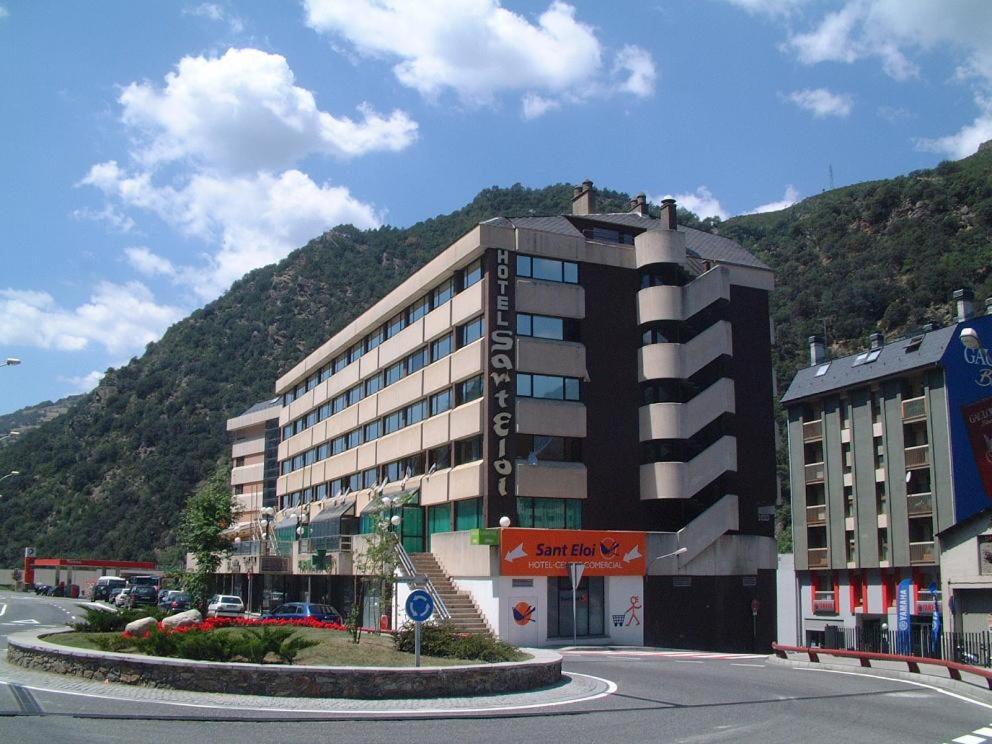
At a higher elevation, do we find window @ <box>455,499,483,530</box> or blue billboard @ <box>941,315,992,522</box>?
blue billboard @ <box>941,315,992,522</box>

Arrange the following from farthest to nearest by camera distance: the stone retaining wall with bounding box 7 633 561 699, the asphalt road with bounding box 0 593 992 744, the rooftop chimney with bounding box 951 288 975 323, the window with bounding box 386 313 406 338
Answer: the rooftop chimney with bounding box 951 288 975 323 → the window with bounding box 386 313 406 338 → the stone retaining wall with bounding box 7 633 561 699 → the asphalt road with bounding box 0 593 992 744

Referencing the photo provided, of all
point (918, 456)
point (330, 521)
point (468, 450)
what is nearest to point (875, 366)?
point (918, 456)

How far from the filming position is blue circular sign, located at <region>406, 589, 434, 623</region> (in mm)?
18734

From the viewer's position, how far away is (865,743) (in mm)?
Result: 13930

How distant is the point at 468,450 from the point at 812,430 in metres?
32.7

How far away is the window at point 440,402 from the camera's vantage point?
4659cm

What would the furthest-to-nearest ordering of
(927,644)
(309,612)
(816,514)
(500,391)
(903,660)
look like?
1. (816,514)
2. (309,612)
3. (500,391)
4. (927,644)
5. (903,660)

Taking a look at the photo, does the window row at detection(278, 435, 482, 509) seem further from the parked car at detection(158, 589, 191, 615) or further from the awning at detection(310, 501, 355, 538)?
the parked car at detection(158, 589, 191, 615)

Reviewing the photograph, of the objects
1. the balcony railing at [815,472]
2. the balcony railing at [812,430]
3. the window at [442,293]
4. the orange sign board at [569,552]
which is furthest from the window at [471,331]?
the balcony railing at [815,472]

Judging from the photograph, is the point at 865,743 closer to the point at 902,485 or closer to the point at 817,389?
the point at 902,485

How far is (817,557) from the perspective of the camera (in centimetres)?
6631

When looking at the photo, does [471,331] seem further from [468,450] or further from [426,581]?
[426,581]

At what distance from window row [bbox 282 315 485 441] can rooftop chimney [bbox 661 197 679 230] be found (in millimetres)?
10783

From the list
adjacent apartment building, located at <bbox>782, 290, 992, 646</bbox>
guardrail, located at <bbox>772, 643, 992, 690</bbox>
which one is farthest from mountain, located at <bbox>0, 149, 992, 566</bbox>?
guardrail, located at <bbox>772, 643, 992, 690</bbox>
